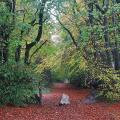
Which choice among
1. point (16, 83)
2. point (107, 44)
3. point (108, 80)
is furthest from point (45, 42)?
point (108, 80)

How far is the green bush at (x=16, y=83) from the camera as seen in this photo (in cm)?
1731

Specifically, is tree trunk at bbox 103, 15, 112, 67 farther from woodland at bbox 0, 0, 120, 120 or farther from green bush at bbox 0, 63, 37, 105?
green bush at bbox 0, 63, 37, 105

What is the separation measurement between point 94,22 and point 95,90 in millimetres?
4264

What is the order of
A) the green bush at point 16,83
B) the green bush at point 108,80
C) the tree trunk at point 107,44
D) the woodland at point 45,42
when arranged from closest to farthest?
the green bush at point 16,83 < the woodland at point 45,42 < the green bush at point 108,80 < the tree trunk at point 107,44

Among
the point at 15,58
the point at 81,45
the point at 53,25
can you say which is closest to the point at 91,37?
the point at 81,45

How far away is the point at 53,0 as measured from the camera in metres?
18.7

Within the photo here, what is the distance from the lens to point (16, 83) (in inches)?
693

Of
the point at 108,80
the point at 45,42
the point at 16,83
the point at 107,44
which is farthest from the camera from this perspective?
the point at 45,42

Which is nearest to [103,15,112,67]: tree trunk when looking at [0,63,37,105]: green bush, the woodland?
the woodland

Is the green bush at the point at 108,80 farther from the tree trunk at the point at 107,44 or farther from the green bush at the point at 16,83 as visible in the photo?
the green bush at the point at 16,83

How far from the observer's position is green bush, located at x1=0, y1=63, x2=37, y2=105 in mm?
17312

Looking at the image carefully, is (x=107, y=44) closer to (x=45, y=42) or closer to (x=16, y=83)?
(x=45, y=42)

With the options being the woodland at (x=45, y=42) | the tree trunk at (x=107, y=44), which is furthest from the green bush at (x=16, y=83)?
the tree trunk at (x=107, y=44)

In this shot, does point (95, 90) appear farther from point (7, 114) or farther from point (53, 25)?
point (7, 114)
